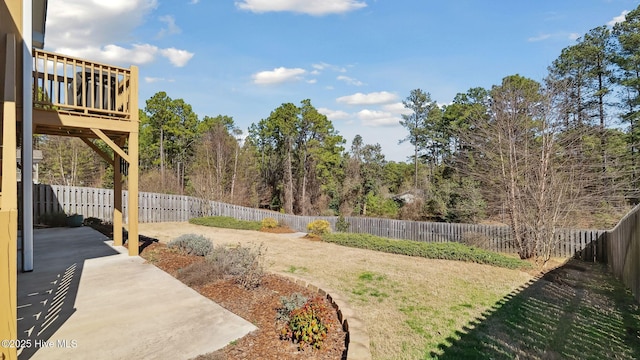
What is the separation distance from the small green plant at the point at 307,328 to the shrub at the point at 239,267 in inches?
53.8

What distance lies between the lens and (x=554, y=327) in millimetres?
4051

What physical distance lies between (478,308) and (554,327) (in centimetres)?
88

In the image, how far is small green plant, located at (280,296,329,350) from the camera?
2.88 m

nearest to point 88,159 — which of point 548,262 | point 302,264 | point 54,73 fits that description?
point 54,73

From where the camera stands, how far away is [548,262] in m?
8.56

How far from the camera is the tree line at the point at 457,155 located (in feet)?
27.9

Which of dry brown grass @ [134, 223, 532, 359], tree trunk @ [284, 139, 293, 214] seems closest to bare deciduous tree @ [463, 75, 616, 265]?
dry brown grass @ [134, 223, 532, 359]

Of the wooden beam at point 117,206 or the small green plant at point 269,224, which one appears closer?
the wooden beam at point 117,206

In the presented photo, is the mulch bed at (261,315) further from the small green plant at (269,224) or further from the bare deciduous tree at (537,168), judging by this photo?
the small green plant at (269,224)

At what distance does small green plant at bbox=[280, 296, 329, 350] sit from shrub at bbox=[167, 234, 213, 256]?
3495 millimetres

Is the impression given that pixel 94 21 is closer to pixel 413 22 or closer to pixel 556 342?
pixel 413 22

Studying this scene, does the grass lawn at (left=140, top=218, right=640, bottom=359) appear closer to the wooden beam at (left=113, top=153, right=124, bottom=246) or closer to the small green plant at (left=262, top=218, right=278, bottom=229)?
the wooden beam at (left=113, top=153, right=124, bottom=246)

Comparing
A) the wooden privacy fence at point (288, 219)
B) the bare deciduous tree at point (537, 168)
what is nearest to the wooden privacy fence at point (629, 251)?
the bare deciduous tree at point (537, 168)

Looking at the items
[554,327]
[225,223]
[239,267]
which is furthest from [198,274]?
[225,223]
